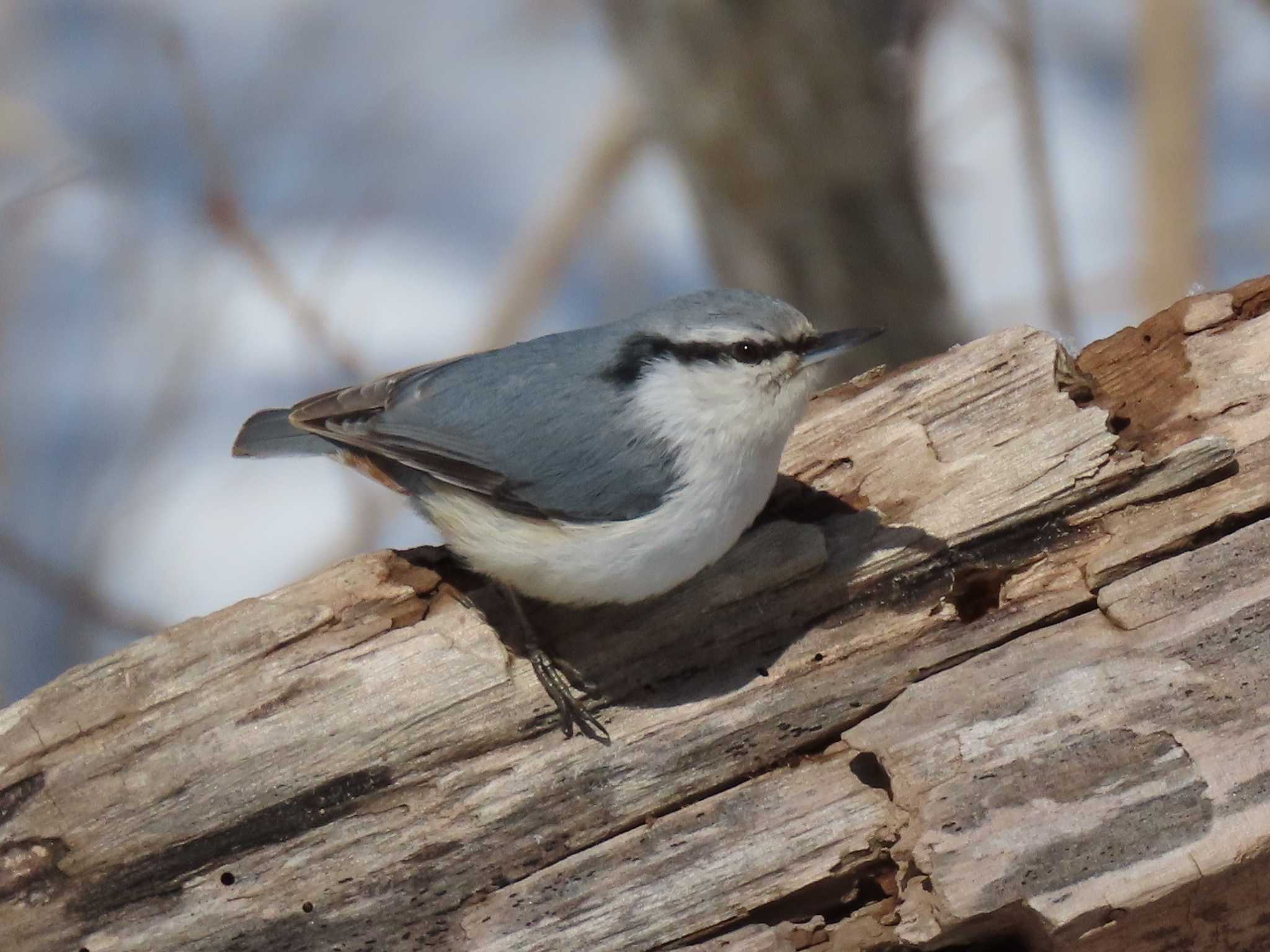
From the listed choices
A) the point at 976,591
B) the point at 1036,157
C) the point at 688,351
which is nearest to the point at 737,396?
the point at 688,351

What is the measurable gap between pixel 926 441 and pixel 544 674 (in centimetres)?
89

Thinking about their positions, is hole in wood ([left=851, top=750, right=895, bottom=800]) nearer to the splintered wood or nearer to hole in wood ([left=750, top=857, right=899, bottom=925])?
the splintered wood

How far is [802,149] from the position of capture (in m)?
4.29

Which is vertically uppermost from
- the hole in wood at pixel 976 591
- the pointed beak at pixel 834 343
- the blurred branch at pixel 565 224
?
the blurred branch at pixel 565 224

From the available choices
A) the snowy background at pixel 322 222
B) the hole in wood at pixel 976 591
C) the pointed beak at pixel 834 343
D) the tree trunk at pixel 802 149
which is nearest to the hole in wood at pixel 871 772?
the hole in wood at pixel 976 591

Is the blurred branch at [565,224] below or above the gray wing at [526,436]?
above

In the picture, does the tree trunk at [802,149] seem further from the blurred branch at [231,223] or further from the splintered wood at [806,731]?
the splintered wood at [806,731]

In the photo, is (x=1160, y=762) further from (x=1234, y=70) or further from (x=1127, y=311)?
(x=1234, y=70)

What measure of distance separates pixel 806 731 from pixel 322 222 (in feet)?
15.1

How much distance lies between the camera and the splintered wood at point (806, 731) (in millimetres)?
2254

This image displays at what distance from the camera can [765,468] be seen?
8.41 ft

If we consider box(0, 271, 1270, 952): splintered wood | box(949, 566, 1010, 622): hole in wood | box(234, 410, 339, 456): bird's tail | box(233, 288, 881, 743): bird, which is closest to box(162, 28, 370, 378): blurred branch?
box(234, 410, 339, 456): bird's tail

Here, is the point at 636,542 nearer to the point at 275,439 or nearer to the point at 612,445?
the point at 612,445

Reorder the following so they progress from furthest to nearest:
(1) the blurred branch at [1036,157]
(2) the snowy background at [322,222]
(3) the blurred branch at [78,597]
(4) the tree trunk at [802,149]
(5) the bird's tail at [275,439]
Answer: (2) the snowy background at [322,222] → (1) the blurred branch at [1036,157] → (4) the tree trunk at [802,149] → (3) the blurred branch at [78,597] → (5) the bird's tail at [275,439]
